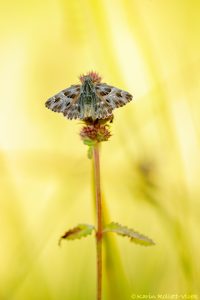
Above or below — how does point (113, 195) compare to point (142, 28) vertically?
below

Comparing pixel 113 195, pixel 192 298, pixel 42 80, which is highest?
pixel 42 80

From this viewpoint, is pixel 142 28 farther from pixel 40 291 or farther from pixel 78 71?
pixel 40 291

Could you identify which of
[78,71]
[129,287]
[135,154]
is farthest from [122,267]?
[78,71]

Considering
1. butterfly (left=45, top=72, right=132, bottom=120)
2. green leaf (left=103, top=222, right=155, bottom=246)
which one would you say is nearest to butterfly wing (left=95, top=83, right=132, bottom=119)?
butterfly (left=45, top=72, right=132, bottom=120)

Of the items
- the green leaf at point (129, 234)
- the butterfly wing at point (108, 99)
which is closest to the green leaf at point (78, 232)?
the green leaf at point (129, 234)

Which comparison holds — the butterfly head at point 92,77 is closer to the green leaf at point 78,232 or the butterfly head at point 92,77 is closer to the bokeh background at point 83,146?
the bokeh background at point 83,146

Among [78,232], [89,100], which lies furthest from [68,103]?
[78,232]

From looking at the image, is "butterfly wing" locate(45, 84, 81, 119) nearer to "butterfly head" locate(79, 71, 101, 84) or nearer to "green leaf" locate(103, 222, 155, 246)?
"butterfly head" locate(79, 71, 101, 84)
